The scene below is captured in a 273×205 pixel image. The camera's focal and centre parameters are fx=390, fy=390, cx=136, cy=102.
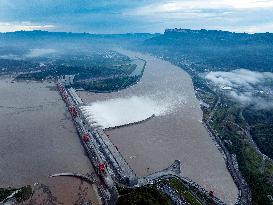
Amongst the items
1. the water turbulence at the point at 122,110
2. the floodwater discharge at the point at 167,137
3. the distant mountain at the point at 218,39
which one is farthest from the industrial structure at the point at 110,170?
the distant mountain at the point at 218,39

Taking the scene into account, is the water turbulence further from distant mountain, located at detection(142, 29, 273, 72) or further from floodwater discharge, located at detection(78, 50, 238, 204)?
distant mountain, located at detection(142, 29, 273, 72)

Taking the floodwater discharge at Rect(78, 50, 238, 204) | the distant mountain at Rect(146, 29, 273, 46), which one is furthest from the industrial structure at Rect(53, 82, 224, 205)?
the distant mountain at Rect(146, 29, 273, 46)

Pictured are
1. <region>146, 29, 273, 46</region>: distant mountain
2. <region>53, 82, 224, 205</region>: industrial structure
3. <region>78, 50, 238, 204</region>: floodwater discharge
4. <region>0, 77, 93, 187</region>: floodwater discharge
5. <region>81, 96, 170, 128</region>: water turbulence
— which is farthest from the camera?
<region>146, 29, 273, 46</region>: distant mountain

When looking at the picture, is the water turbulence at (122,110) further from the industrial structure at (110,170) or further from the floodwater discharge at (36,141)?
the floodwater discharge at (36,141)

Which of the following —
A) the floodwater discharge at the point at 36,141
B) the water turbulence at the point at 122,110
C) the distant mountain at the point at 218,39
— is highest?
the floodwater discharge at the point at 36,141

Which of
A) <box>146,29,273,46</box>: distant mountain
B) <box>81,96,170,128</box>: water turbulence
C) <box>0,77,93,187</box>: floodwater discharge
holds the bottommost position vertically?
<box>146,29,273,46</box>: distant mountain

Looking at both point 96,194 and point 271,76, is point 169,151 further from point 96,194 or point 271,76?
point 271,76
